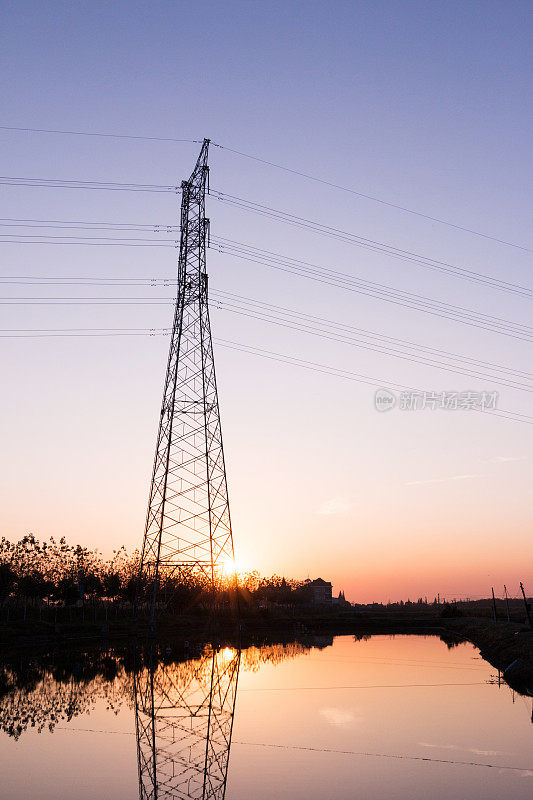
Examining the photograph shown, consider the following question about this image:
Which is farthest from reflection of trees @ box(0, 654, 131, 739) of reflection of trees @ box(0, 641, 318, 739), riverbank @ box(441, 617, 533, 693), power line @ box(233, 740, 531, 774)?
riverbank @ box(441, 617, 533, 693)

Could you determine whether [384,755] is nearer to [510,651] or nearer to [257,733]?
[257,733]

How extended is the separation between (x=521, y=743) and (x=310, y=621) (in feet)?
261

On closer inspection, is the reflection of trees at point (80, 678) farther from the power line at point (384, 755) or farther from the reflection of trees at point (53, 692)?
A: the power line at point (384, 755)

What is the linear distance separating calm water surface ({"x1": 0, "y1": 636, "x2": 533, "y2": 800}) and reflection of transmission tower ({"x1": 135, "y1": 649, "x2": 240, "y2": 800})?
0.06m

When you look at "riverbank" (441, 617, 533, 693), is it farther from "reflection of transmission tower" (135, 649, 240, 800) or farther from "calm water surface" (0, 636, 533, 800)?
"reflection of transmission tower" (135, 649, 240, 800)

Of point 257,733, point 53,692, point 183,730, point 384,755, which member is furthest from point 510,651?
point 53,692

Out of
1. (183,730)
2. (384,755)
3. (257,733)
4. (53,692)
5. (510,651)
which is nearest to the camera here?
(384,755)

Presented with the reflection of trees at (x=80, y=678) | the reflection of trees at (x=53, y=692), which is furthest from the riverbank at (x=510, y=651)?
the reflection of trees at (x=53, y=692)

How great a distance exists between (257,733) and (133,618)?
52.2 meters

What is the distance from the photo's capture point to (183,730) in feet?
79.0

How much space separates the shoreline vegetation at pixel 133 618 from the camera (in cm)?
5831

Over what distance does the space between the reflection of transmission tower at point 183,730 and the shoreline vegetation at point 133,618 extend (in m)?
16.9

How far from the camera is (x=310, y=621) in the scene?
99.2 m

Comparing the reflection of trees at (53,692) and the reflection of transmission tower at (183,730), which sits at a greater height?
the reflection of trees at (53,692)
